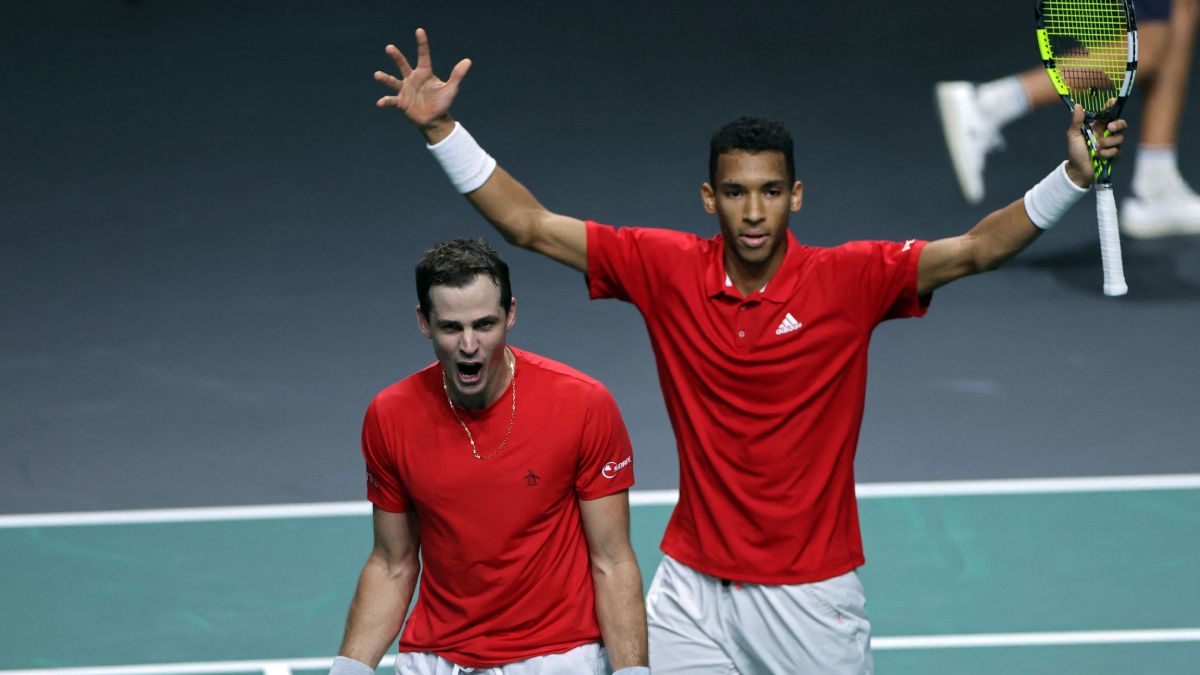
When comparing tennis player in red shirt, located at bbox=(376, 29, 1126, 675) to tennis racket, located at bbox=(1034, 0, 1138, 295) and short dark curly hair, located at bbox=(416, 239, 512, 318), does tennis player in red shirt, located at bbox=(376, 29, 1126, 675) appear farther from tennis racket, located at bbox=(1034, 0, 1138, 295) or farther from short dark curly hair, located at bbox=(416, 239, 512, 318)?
short dark curly hair, located at bbox=(416, 239, 512, 318)

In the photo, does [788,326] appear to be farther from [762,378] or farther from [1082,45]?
[1082,45]

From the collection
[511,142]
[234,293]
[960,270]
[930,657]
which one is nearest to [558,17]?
[511,142]

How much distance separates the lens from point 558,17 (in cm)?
1593

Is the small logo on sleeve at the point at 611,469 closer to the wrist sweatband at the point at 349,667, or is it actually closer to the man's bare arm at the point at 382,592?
the man's bare arm at the point at 382,592

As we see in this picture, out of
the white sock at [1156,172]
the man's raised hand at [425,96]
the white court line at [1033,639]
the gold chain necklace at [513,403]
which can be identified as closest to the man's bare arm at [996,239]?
the gold chain necklace at [513,403]

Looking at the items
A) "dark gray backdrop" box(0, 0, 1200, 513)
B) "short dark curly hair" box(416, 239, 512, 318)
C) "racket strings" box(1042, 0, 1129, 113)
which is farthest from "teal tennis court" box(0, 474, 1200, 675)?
"short dark curly hair" box(416, 239, 512, 318)

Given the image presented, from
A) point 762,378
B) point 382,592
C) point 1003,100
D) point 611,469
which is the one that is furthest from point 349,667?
point 1003,100

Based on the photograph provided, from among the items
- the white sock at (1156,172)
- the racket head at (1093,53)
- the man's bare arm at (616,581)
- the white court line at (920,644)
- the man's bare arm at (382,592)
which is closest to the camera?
the man's bare arm at (616,581)

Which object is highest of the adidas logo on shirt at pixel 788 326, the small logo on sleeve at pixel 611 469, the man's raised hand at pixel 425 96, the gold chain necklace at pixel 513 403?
the man's raised hand at pixel 425 96

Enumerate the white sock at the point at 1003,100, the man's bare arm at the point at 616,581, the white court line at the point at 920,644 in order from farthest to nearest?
the white sock at the point at 1003,100
the white court line at the point at 920,644
the man's bare arm at the point at 616,581

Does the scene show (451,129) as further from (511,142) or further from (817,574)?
(511,142)

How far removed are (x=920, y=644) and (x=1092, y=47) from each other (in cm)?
270

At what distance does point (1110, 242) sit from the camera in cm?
544

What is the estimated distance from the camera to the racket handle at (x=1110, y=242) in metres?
5.40
